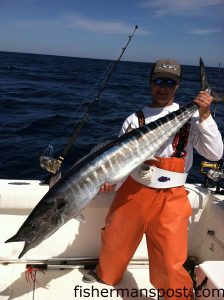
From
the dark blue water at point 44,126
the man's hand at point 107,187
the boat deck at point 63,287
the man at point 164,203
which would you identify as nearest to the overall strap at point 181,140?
the man at point 164,203

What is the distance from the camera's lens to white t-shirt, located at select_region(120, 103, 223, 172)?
9.86 ft

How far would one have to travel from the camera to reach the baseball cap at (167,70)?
3.19 m

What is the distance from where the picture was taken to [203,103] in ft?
9.69

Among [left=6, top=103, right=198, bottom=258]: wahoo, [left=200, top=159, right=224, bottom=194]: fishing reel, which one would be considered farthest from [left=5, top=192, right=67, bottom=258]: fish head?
[left=200, top=159, right=224, bottom=194]: fishing reel

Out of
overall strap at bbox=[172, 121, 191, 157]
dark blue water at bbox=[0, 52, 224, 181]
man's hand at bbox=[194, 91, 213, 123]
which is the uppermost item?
man's hand at bbox=[194, 91, 213, 123]

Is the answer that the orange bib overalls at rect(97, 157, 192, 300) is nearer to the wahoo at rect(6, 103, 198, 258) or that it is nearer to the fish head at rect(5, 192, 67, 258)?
the wahoo at rect(6, 103, 198, 258)

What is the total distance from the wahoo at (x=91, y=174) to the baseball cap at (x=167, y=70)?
1.25ft

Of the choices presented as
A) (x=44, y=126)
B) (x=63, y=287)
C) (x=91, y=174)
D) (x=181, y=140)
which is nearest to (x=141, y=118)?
(x=181, y=140)

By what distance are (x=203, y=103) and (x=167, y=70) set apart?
48 centimetres

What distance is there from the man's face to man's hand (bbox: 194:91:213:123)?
32 cm

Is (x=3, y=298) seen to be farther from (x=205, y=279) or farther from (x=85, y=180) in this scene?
(x=205, y=279)

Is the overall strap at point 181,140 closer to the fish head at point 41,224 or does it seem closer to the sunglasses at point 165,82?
the sunglasses at point 165,82

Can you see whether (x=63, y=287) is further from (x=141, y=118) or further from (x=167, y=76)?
(x=167, y=76)

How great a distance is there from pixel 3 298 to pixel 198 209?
2220mm
